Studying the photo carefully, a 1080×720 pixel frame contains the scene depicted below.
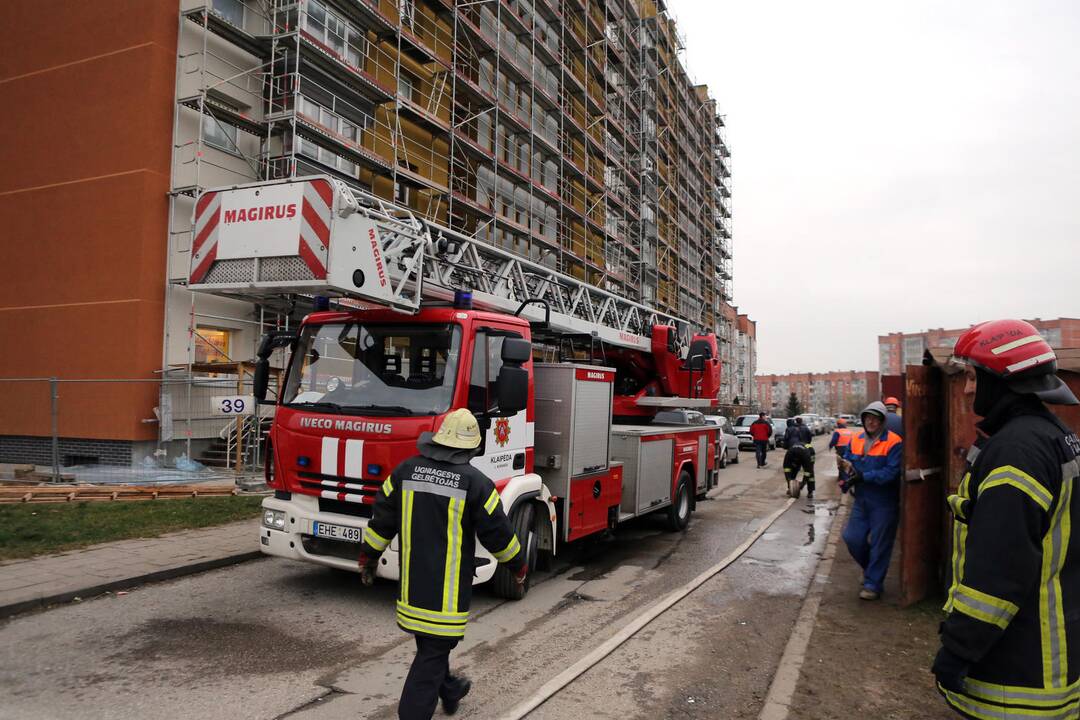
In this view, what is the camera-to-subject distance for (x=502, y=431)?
5961mm

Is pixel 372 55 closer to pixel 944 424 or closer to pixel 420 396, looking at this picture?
pixel 420 396

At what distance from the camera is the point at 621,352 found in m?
10.9

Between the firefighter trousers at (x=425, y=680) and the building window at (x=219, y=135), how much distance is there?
15.9m

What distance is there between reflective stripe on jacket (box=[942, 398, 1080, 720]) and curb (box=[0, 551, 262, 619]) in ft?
20.8

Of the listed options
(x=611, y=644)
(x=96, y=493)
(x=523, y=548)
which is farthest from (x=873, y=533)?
(x=96, y=493)

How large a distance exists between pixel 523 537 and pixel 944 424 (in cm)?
383

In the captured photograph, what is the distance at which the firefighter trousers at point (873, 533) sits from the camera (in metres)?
6.02

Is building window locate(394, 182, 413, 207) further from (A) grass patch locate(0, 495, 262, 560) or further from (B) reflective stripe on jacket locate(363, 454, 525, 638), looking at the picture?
(B) reflective stripe on jacket locate(363, 454, 525, 638)

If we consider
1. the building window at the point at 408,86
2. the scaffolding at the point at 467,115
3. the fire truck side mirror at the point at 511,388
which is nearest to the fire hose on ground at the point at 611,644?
the fire truck side mirror at the point at 511,388

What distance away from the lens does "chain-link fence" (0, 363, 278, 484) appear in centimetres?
1458

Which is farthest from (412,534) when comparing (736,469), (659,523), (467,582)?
(736,469)

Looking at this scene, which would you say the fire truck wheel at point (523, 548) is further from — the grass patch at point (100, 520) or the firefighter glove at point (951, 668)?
the grass patch at point (100, 520)

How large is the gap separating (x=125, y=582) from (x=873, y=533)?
6611 mm

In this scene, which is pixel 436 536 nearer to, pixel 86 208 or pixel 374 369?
pixel 374 369
